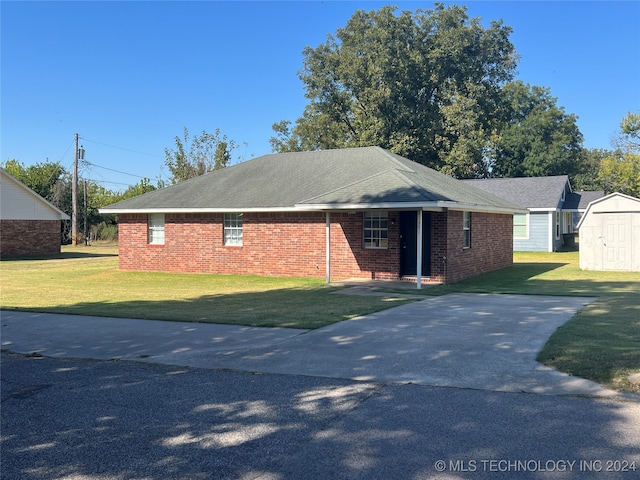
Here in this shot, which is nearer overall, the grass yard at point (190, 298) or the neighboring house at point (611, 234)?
the grass yard at point (190, 298)

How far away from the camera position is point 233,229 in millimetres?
21562

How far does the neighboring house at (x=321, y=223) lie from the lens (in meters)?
17.6

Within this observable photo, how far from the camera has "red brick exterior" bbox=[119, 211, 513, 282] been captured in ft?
60.0

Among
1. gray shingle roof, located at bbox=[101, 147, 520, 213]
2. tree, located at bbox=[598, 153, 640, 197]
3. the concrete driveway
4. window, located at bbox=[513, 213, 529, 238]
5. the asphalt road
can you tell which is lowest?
the asphalt road

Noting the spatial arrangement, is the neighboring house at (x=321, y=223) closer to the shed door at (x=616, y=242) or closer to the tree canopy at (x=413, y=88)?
the shed door at (x=616, y=242)

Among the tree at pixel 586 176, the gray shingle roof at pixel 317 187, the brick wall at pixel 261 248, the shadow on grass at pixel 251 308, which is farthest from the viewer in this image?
the tree at pixel 586 176

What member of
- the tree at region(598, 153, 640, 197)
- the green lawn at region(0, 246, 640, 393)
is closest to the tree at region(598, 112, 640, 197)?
the tree at region(598, 153, 640, 197)

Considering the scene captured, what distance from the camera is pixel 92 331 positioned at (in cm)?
1010

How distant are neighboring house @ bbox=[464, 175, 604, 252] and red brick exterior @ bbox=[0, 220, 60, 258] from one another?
90.8 feet

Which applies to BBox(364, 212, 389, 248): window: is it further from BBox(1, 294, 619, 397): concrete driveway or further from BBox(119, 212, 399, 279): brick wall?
BBox(1, 294, 619, 397): concrete driveway

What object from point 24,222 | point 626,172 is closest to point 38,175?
point 24,222

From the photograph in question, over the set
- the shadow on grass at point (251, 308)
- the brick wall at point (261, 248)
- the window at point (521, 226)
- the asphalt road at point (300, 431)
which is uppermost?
the window at point (521, 226)

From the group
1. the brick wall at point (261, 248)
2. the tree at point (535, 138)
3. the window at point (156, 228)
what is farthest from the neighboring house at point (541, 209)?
the window at point (156, 228)

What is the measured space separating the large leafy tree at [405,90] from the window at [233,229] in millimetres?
20784
